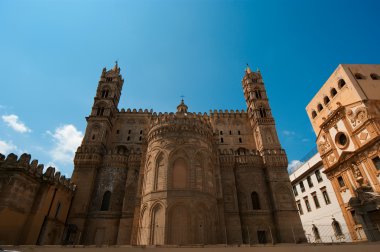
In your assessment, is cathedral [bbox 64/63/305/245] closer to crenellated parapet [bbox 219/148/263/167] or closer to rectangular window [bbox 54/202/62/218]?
crenellated parapet [bbox 219/148/263/167]

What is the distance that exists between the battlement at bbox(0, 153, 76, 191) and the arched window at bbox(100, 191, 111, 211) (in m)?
5.26

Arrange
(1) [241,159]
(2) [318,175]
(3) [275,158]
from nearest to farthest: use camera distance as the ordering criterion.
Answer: (3) [275,158] < (1) [241,159] < (2) [318,175]

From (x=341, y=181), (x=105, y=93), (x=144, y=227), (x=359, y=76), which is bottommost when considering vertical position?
(x=144, y=227)

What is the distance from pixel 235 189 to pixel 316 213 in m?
15.2

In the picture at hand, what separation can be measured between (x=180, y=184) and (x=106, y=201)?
38.6 feet

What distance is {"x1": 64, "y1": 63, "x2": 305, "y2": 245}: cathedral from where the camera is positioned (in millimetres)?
21375

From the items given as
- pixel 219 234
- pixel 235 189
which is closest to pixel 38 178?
pixel 219 234

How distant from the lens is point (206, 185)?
23328mm

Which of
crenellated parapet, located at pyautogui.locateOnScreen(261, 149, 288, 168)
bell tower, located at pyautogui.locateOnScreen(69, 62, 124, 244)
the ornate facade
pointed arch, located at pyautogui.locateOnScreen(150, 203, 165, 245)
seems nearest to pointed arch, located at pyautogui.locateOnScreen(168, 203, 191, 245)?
pointed arch, located at pyautogui.locateOnScreen(150, 203, 165, 245)

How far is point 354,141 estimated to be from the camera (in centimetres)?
2517

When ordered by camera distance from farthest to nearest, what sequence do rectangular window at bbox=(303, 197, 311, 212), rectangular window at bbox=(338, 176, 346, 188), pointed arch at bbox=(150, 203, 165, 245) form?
1. rectangular window at bbox=(303, 197, 311, 212)
2. rectangular window at bbox=(338, 176, 346, 188)
3. pointed arch at bbox=(150, 203, 165, 245)

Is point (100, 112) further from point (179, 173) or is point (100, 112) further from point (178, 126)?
point (179, 173)

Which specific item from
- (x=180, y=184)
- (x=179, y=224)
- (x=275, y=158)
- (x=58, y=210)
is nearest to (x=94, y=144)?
(x=58, y=210)

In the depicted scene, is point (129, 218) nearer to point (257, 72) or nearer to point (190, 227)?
point (190, 227)
